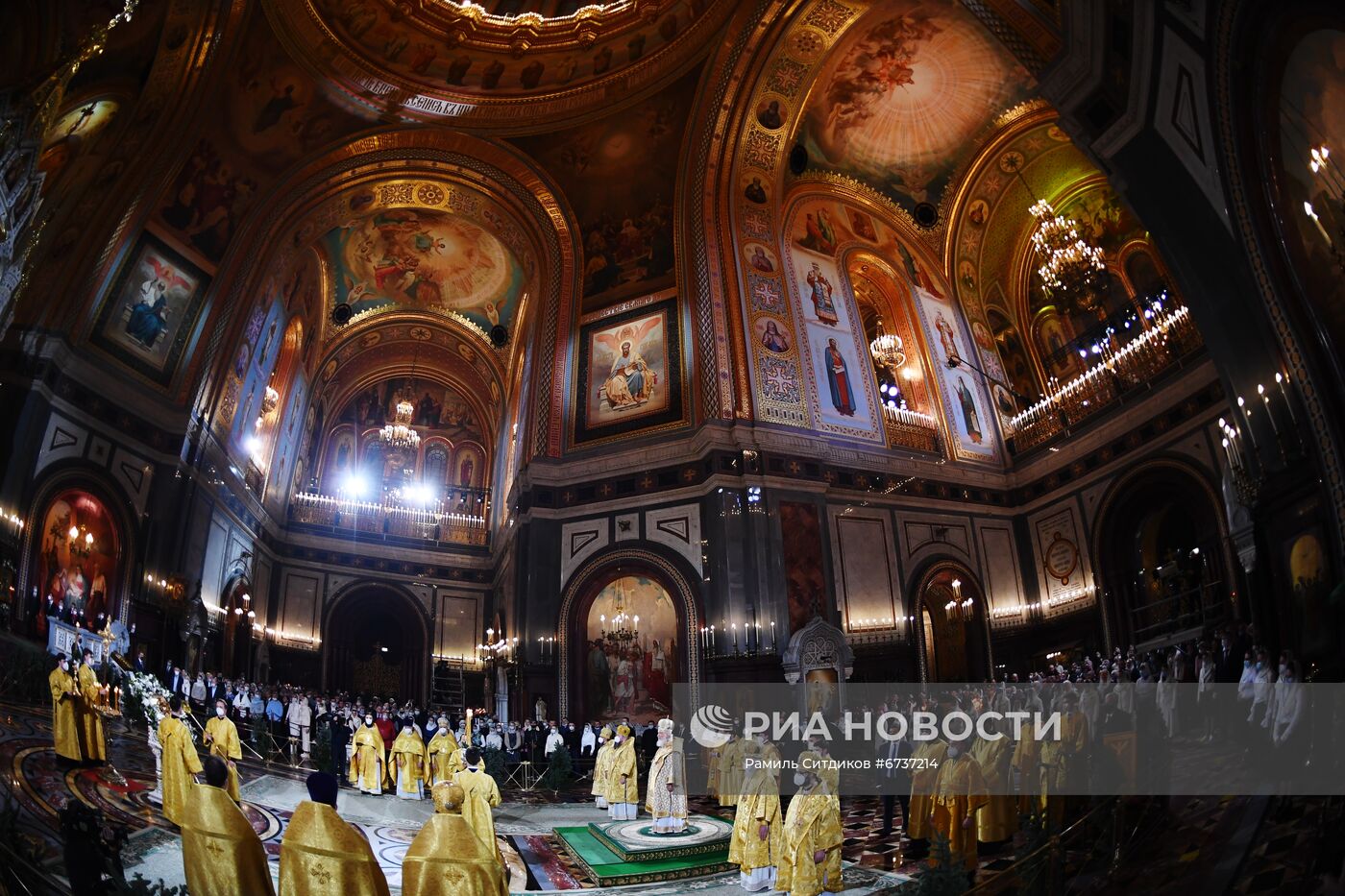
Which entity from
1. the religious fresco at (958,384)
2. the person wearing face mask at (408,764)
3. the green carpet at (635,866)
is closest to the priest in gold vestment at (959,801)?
the green carpet at (635,866)

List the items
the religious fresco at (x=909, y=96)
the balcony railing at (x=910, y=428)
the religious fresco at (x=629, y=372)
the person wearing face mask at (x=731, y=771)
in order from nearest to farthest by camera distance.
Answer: the person wearing face mask at (x=731, y=771)
the religious fresco at (x=909, y=96)
the religious fresco at (x=629, y=372)
the balcony railing at (x=910, y=428)

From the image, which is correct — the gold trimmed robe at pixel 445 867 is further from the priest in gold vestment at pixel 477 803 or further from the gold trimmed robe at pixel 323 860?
the priest in gold vestment at pixel 477 803

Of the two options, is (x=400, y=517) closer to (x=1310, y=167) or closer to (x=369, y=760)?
(x=369, y=760)

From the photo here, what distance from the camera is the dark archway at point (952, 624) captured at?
59.9 feet

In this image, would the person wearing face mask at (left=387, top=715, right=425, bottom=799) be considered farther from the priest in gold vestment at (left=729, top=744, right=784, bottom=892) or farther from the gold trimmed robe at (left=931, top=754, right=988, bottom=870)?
the gold trimmed robe at (left=931, top=754, right=988, bottom=870)

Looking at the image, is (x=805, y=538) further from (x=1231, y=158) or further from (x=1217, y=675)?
(x=1231, y=158)

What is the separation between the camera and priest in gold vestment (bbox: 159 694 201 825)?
27.7ft

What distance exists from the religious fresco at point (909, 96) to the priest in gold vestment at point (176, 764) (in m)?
17.7

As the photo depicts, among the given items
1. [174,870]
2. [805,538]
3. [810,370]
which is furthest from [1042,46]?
[174,870]

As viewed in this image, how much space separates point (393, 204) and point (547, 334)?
215 inches

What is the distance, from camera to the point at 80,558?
13.5 meters

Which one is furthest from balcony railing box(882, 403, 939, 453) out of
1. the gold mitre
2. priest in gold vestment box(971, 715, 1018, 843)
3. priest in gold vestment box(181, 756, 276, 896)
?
priest in gold vestment box(181, 756, 276, 896)

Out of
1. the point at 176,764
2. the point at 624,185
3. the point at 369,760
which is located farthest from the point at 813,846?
the point at 624,185

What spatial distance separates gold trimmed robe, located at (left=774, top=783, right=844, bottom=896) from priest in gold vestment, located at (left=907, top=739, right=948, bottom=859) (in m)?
1.65
